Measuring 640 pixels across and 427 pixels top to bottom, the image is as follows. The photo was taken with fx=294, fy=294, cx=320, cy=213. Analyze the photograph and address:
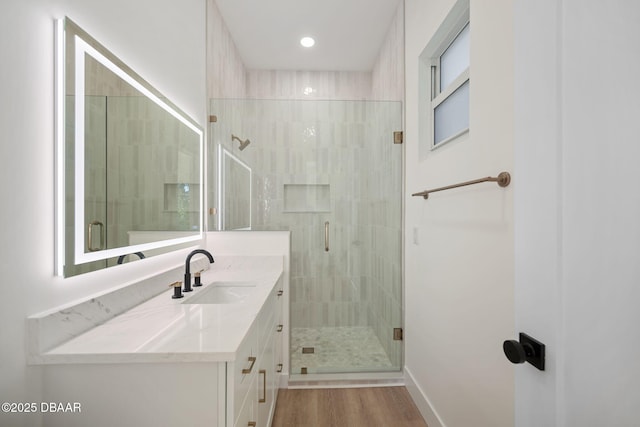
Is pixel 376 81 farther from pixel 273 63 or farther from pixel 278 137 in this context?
pixel 278 137

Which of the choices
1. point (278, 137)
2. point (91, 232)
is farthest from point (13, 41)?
point (278, 137)

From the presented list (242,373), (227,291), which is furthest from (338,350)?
(242,373)

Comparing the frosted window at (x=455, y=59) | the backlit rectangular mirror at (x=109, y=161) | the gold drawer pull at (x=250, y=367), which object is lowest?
the gold drawer pull at (x=250, y=367)

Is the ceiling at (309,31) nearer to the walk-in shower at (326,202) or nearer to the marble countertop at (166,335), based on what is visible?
the walk-in shower at (326,202)

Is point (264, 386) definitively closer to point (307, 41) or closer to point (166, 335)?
point (166, 335)

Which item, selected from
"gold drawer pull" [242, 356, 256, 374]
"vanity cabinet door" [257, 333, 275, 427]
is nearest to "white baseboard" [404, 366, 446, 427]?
"vanity cabinet door" [257, 333, 275, 427]

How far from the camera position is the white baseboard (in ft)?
5.66

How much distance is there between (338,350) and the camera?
8.24ft

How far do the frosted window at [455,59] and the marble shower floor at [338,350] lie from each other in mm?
2107

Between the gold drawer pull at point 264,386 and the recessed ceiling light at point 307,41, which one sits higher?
the recessed ceiling light at point 307,41

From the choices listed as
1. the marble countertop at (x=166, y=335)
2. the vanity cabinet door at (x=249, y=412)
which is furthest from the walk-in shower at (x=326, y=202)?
the vanity cabinet door at (x=249, y=412)

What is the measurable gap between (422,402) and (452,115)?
5.96 feet

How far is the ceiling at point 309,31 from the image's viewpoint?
253 cm

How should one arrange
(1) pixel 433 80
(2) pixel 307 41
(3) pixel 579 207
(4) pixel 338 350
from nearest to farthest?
(3) pixel 579 207, (1) pixel 433 80, (4) pixel 338 350, (2) pixel 307 41
